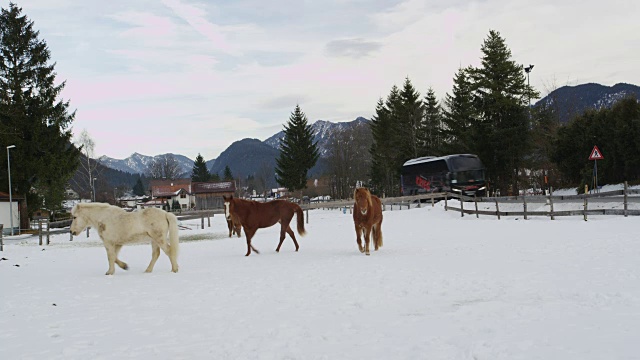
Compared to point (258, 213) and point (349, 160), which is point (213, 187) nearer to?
point (349, 160)

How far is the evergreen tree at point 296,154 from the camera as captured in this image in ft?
188

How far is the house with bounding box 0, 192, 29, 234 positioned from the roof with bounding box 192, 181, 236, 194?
41.6 metres

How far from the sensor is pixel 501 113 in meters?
38.1

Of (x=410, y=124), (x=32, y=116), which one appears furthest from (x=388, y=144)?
(x=32, y=116)

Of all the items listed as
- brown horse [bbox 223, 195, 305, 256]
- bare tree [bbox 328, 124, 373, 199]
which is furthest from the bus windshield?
bare tree [bbox 328, 124, 373, 199]

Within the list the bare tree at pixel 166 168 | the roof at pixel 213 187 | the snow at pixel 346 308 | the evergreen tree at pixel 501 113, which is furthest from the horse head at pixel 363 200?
the bare tree at pixel 166 168

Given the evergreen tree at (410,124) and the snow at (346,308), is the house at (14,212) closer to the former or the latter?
the snow at (346,308)

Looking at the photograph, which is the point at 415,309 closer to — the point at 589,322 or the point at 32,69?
the point at 589,322

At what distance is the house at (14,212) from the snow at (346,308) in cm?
2376

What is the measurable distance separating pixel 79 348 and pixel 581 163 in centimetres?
3211

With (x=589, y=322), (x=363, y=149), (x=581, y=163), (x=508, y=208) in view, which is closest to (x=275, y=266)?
(x=589, y=322)

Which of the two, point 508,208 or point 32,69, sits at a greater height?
point 32,69

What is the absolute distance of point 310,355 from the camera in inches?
153

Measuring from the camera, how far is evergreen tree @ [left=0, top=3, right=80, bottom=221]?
3089 cm
